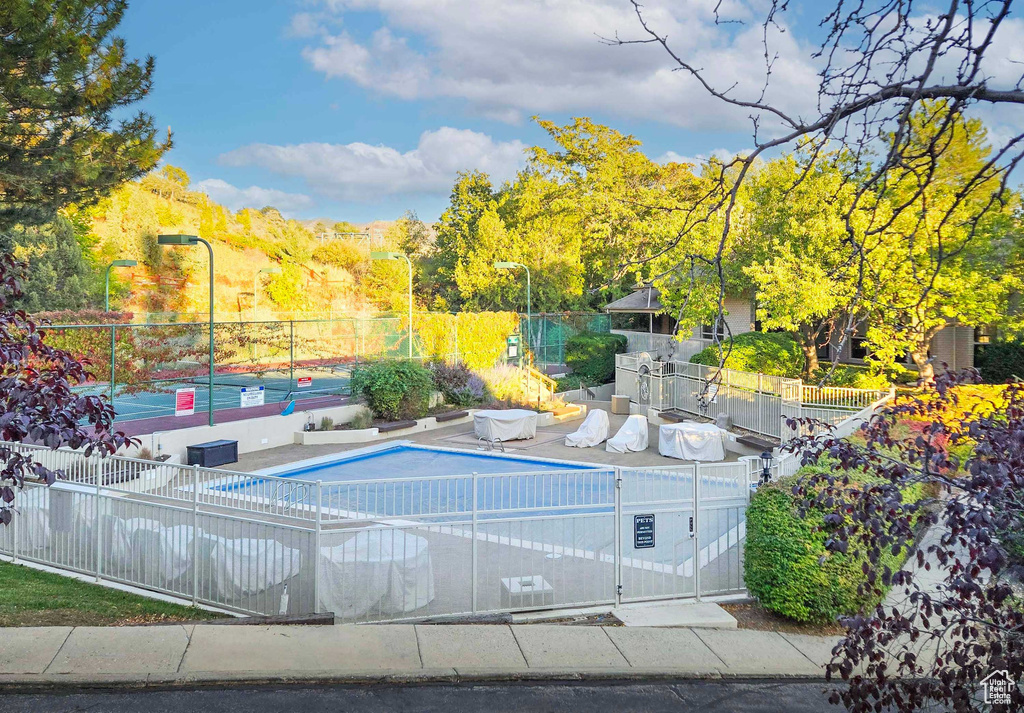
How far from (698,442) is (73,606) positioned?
1602cm

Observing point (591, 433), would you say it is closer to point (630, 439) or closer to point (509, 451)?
point (630, 439)

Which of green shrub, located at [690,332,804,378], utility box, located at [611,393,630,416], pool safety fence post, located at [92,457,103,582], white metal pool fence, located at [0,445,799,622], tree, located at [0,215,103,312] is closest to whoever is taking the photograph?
white metal pool fence, located at [0,445,799,622]

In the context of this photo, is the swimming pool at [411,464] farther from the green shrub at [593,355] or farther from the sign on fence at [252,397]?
the green shrub at [593,355]

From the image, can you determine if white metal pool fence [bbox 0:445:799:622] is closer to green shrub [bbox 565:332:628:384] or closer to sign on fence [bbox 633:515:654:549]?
sign on fence [bbox 633:515:654:549]

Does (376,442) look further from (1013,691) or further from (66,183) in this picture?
(1013,691)

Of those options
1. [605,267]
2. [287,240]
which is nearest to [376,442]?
[605,267]

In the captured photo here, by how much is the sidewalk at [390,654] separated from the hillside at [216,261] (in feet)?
140

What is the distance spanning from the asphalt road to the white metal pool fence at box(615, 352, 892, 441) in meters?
9.42

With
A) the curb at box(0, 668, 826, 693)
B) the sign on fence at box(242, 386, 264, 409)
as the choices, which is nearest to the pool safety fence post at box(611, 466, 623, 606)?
the curb at box(0, 668, 826, 693)

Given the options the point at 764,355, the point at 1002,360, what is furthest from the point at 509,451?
the point at 1002,360

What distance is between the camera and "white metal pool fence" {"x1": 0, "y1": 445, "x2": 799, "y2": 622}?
9.73 meters

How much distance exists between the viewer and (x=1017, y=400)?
6.07 m

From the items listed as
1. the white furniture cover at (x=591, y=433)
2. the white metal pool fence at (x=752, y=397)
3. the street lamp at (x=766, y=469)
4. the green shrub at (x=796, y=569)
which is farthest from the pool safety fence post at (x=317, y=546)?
the white furniture cover at (x=591, y=433)

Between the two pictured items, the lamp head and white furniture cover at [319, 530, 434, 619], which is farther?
the lamp head
